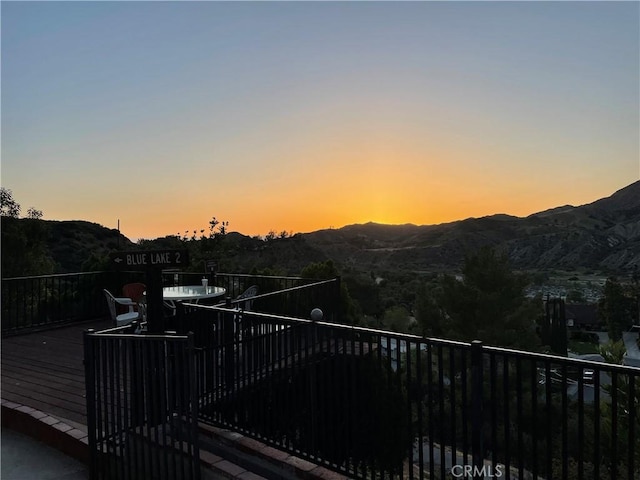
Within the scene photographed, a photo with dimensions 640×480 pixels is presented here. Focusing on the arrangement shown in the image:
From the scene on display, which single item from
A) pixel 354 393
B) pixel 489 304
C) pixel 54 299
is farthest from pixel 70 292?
pixel 489 304

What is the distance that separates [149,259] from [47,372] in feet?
10.4

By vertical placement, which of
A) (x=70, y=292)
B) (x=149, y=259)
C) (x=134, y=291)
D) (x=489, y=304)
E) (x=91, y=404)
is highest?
(x=149, y=259)

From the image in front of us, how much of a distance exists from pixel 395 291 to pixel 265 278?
44.4 m

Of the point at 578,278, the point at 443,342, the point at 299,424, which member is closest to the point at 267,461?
the point at 299,424

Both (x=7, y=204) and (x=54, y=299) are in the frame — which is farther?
(x=7, y=204)

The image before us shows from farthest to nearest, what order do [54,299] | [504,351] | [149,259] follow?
[54,299] < [149,259] < [504,351]

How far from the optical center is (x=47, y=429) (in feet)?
12.7

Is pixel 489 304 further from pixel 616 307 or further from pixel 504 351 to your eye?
pixel 616 307

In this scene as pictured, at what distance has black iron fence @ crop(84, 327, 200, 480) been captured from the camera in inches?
110

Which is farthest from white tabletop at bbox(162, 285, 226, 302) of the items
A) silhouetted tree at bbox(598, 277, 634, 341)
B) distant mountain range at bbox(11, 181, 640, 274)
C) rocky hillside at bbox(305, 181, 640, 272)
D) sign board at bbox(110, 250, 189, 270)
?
silhouetted tree at bbox(598, 277, 634, 341)

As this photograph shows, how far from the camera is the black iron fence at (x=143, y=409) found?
Answer: 2801 millimetres

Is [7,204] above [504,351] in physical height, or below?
above

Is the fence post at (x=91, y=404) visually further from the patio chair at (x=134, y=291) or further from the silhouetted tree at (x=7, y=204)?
the silhouetted tree at (x=7, y=204)

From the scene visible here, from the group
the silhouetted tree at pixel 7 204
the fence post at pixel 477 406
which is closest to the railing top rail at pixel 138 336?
the fence post at pixel 477 406
